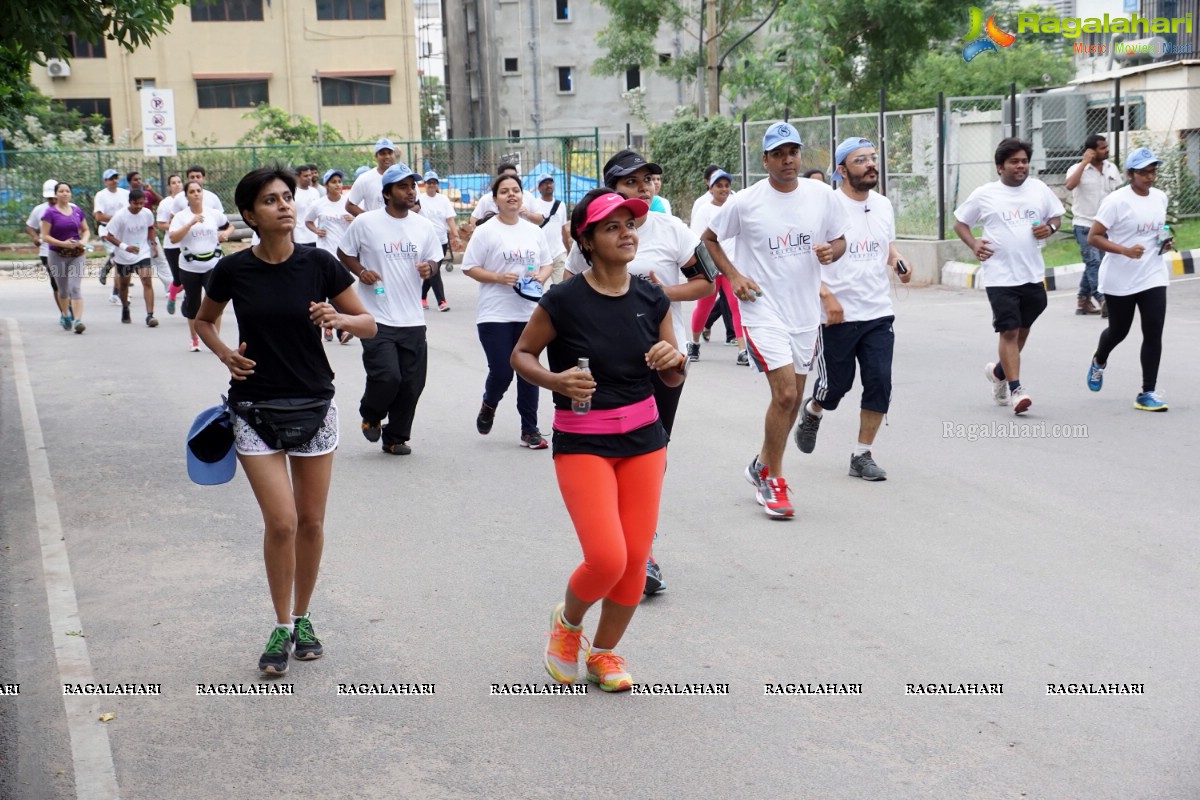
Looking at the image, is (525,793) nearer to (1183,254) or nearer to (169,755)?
(169,755)

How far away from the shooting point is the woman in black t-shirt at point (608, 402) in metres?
4.83

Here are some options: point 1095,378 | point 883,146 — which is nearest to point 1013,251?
point 1095,378

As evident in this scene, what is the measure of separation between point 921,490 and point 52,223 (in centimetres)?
1310

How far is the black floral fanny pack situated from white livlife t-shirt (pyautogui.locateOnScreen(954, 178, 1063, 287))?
6577 millimetres

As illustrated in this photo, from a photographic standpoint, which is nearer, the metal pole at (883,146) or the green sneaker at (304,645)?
the green sneaker at (304,645)

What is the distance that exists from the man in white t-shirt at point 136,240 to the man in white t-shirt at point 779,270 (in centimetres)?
1266

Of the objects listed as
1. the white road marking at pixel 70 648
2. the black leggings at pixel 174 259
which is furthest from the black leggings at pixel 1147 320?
the black leggings at pixel 174 259

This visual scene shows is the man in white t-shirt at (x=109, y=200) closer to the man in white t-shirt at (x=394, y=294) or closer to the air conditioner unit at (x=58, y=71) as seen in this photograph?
the man in white t-shirt at (x=394, y=294)

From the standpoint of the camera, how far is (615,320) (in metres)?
4.94

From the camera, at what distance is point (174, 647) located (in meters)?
5.72

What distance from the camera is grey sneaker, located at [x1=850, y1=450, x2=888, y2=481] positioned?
27.8 feet

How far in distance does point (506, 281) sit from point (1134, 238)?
478cm

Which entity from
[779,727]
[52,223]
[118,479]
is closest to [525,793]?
[779,727]

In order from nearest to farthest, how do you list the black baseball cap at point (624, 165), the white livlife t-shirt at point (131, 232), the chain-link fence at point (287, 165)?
the black baseball cap at point (624, 165) → the white livlife t-shirt at point (131, 232) → the chain-link fence at point (287, 165)
